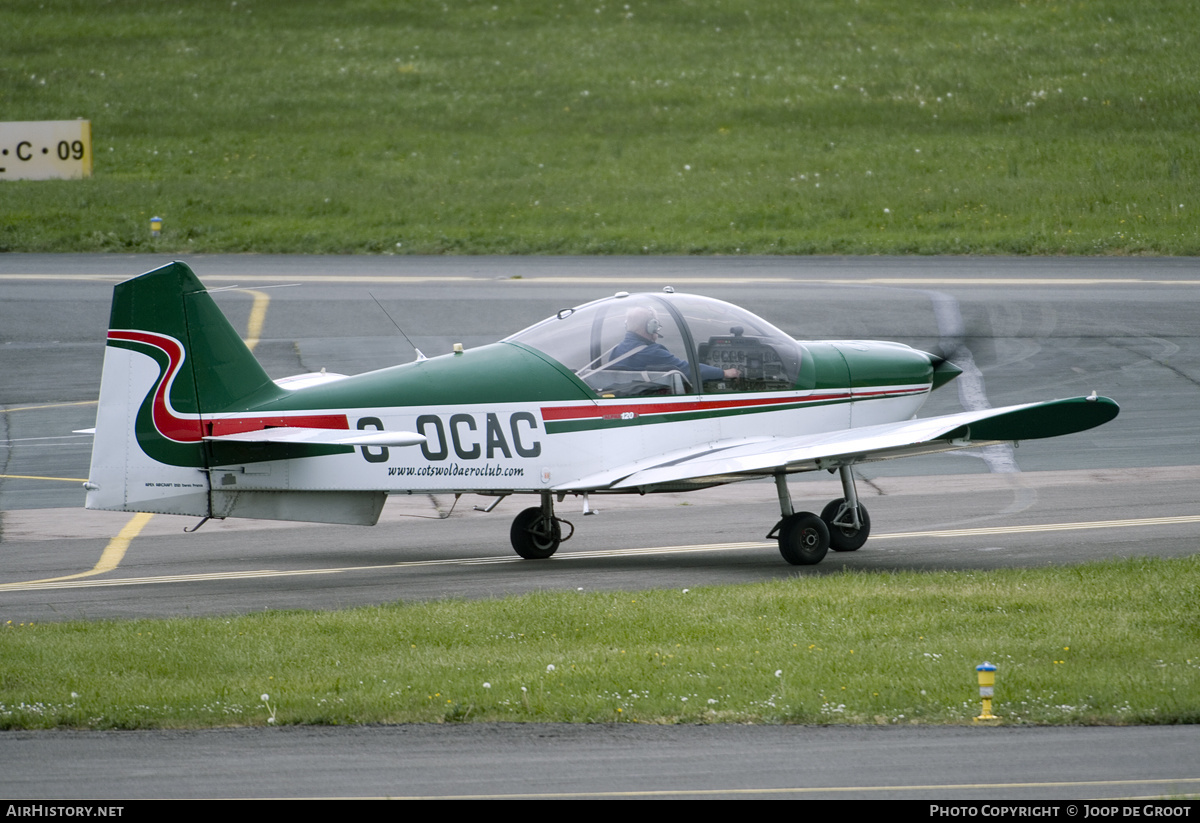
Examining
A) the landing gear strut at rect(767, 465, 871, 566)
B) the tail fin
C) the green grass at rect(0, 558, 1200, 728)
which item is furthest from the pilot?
the tail fin

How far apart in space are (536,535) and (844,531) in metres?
3.20

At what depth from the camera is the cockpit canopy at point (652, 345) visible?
14.1 m

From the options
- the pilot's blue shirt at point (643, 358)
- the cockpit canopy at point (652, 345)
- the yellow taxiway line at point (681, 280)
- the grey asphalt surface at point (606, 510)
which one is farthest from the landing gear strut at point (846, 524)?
the yellow taxiway line at point (681, 280)

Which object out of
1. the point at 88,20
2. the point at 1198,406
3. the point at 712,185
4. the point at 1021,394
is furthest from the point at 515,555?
the point at 88,20

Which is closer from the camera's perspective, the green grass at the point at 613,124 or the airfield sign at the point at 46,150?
the green grass at the point at 613,124

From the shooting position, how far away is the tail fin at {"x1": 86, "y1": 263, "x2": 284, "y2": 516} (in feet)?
42.4

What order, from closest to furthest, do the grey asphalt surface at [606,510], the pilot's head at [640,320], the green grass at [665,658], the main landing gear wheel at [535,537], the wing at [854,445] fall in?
the grey asphalt surface at [606,510] < the green grass at [665,658] < the wing at [854,445] < the pilot's head at [640,320] < the main landing gear wheel at [535,537]

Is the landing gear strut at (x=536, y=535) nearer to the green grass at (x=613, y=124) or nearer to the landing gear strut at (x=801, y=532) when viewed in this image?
the landing gear strut at (x=801, y=532)

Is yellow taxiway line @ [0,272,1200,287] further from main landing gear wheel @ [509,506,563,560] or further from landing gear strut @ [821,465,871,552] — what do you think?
landing gear strut @ [821,465,871,552]

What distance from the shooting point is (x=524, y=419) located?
541 inches

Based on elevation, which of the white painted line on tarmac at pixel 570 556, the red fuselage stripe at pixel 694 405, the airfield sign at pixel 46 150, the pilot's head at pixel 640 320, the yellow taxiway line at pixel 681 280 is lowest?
the white painted line on tarmac at pixel 570 556

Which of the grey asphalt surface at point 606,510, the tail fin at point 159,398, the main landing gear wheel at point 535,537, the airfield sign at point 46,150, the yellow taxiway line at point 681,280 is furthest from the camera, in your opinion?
the airfield sign at point 46,150

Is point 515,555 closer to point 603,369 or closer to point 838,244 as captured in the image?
point 603,369

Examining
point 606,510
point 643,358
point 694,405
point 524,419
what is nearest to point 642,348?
point 643,358
